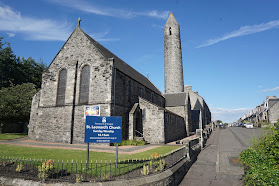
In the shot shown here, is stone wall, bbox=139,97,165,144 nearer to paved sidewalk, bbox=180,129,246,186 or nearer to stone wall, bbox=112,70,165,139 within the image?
stone wall, bbox=112,70,165,139

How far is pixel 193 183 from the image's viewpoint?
922 cm

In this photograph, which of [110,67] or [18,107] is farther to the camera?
[18,107]

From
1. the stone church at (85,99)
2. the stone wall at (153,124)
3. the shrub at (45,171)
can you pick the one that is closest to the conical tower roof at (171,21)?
the stone church at (85,99)

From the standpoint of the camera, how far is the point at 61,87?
22375mm

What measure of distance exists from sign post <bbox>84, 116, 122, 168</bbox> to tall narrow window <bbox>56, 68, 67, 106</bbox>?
48.3 feet

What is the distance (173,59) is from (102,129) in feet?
116

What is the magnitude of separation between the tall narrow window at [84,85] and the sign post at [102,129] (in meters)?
12.1

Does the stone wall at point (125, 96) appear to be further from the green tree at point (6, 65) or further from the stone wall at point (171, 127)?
the green tree at point (6, 65)

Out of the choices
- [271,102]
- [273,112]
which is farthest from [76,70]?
[271,102]

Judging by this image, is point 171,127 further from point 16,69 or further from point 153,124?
point 16,69

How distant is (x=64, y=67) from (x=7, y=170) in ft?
56.6

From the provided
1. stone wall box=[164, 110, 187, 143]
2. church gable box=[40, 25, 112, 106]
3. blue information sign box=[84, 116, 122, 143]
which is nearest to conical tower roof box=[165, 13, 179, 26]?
stone wall box=[164, 110, 187, 143]

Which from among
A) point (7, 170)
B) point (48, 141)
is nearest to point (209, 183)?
point (7, 170)

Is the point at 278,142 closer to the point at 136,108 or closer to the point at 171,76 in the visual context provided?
the point at 136,108
